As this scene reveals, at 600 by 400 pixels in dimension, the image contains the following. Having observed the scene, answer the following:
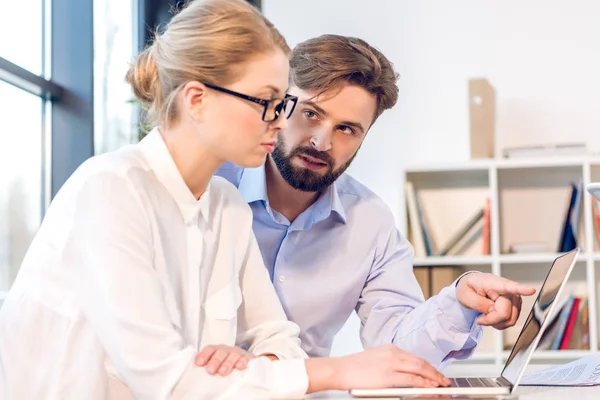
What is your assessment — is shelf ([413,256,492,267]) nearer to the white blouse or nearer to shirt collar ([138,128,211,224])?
the white blouse

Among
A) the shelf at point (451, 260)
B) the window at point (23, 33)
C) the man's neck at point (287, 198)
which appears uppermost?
the window at point (23, 33)

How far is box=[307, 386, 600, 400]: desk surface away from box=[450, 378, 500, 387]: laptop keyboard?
4 cm

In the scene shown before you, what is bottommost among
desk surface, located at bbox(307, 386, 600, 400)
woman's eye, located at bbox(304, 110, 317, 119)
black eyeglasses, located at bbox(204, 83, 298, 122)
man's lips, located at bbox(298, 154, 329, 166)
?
desk surface, located at bbox(307, 386, 600, 400)

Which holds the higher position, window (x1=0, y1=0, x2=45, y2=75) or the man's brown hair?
window (x1=0, y1=0, x2=45, y2=75)

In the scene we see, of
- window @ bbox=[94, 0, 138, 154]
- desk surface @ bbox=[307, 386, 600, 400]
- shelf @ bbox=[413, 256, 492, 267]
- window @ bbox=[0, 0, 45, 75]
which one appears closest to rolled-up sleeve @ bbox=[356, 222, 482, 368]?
desk surface @ bbox=[307, 386, 600, 400]

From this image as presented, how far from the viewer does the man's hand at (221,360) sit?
47.8 inches

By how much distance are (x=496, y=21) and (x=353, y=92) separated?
2280 millimetres

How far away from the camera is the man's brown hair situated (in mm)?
2006

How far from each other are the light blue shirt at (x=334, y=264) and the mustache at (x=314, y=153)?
0.10 m

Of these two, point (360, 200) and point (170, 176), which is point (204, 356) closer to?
point (170, 176)

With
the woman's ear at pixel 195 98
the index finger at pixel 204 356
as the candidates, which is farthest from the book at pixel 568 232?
the index finger at pixel 204 356

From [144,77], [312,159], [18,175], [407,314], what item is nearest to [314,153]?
[312,159]

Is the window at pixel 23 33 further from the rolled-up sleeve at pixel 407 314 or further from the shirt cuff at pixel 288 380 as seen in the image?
the shirt cuff at pixel 288 380

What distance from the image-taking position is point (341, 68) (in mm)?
2029
